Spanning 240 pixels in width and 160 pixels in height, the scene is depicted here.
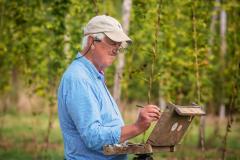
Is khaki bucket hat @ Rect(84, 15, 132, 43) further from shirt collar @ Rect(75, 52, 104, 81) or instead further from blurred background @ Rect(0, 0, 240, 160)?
blurred background @ Rect(0, 0, 240, 160)

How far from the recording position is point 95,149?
3990 mm

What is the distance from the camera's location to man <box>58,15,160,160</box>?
3926 mm

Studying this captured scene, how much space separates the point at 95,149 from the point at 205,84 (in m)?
10.3

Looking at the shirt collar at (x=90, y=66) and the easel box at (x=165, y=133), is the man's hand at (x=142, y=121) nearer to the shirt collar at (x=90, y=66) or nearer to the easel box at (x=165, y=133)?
the easel box at (x=165, y=133)

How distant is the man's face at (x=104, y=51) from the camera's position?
4160 millimetres

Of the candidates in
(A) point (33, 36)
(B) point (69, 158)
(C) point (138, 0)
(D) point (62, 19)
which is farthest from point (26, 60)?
(B) point (69, 158)

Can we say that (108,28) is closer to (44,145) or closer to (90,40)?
(90,40)

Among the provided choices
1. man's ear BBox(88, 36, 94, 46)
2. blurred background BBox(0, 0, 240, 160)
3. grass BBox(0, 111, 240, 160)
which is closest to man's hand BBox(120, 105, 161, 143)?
man's ear BBox(88, 36, 94, 46)

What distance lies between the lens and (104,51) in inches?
164

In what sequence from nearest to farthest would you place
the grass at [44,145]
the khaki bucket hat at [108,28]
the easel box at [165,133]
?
the easel box at [165,133] < the khaki bucket hat at [108,28] < the grass at [44,145]

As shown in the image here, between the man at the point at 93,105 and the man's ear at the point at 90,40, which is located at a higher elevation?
the man's ear at the point at 90,40

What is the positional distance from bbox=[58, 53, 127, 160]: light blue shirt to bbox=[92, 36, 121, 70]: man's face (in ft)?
0.18

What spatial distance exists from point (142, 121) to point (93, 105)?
1.06 ft

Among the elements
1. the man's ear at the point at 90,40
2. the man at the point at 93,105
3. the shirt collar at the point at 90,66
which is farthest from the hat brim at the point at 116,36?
the shirt collar at the point at 90,66
